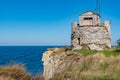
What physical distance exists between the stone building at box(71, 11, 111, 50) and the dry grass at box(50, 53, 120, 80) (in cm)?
424

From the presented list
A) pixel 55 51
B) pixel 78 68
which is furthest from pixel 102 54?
pixel 55 51

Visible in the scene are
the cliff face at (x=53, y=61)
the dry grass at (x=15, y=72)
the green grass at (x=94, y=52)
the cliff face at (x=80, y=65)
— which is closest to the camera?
the dry grass at (x=15, y=72)

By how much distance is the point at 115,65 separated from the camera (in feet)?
91.4

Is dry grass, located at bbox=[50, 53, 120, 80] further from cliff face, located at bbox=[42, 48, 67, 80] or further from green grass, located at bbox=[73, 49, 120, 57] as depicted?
cliff face, located at bbox=[42, 48, 67, 80]

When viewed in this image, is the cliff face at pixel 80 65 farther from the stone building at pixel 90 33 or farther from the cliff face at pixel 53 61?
the stone building at pixel 90 33

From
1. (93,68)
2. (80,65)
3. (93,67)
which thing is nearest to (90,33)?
(80,65)

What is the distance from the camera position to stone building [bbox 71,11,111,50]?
37.1 m

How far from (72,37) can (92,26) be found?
3.22m

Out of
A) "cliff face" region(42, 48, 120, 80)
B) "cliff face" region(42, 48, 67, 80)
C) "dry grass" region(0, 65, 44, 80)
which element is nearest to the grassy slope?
"cliff face" region(42, 48, 120, 80)

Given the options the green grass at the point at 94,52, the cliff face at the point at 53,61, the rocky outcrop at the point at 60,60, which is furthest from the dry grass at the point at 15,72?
the cliff face at the point at 53,61

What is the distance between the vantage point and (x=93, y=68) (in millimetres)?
28672

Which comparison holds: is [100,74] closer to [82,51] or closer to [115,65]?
[115,65]

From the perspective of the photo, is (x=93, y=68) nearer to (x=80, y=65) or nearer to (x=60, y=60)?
Result: (x=80, y=65)

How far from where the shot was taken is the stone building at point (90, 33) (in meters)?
37.1
